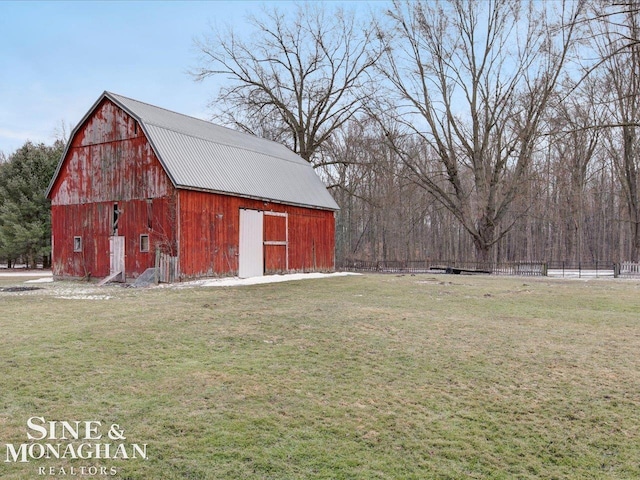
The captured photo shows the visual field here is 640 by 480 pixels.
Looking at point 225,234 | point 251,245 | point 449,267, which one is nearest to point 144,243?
point 225,234

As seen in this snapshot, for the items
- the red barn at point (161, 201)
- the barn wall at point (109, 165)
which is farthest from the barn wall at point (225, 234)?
the barn wall at point (109, 165)

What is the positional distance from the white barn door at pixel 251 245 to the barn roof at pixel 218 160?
1.00 m

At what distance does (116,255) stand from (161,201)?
11.2 ft

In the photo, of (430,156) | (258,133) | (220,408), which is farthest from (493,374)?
(430,156)

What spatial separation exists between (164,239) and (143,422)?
15.2m

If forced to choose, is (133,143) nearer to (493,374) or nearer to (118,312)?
(118,312)

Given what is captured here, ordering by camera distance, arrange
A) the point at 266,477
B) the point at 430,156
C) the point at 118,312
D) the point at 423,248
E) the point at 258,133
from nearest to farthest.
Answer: the point at 266,477 < the point at 118,312 < the point at 258,133 < the point at 430,156 < the point at 423,248

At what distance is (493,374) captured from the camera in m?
6.47

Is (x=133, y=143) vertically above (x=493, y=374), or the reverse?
(x=133, y=143)

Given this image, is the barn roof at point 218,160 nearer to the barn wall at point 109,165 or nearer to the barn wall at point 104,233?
the barn wall at point 109,165

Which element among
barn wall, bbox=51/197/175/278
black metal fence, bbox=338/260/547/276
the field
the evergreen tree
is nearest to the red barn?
barn wall, bbox=51/197/175/278

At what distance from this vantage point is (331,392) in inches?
223

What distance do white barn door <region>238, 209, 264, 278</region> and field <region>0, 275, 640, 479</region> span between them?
10989mm

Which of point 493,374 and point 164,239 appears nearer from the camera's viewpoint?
point 493,374
